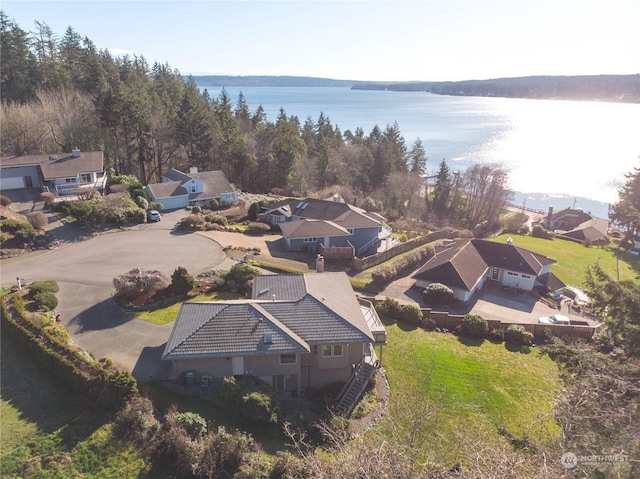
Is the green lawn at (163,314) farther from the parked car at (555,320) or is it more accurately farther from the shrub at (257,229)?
the parked car at (555,320)

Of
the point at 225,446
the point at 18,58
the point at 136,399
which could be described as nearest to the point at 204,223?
the point at 136,399

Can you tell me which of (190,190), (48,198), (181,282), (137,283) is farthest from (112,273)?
(190,190)

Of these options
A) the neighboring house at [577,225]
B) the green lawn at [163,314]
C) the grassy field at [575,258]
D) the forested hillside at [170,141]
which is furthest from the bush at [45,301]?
the neighboring house at [577,225]

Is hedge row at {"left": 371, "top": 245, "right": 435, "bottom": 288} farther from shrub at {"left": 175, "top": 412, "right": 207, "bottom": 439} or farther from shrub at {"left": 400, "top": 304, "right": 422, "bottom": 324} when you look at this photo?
shrub at {"left": 175, "top": 412, "right": 207, "bottom": 439}

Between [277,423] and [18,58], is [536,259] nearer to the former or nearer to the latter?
[277,423]

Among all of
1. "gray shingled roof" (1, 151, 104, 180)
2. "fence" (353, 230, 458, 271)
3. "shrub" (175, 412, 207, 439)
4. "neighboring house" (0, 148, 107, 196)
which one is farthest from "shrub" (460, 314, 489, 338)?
"gray shingled roof" (1, 151, 104, 180)

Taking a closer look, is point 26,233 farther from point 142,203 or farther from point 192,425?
point 192,425
